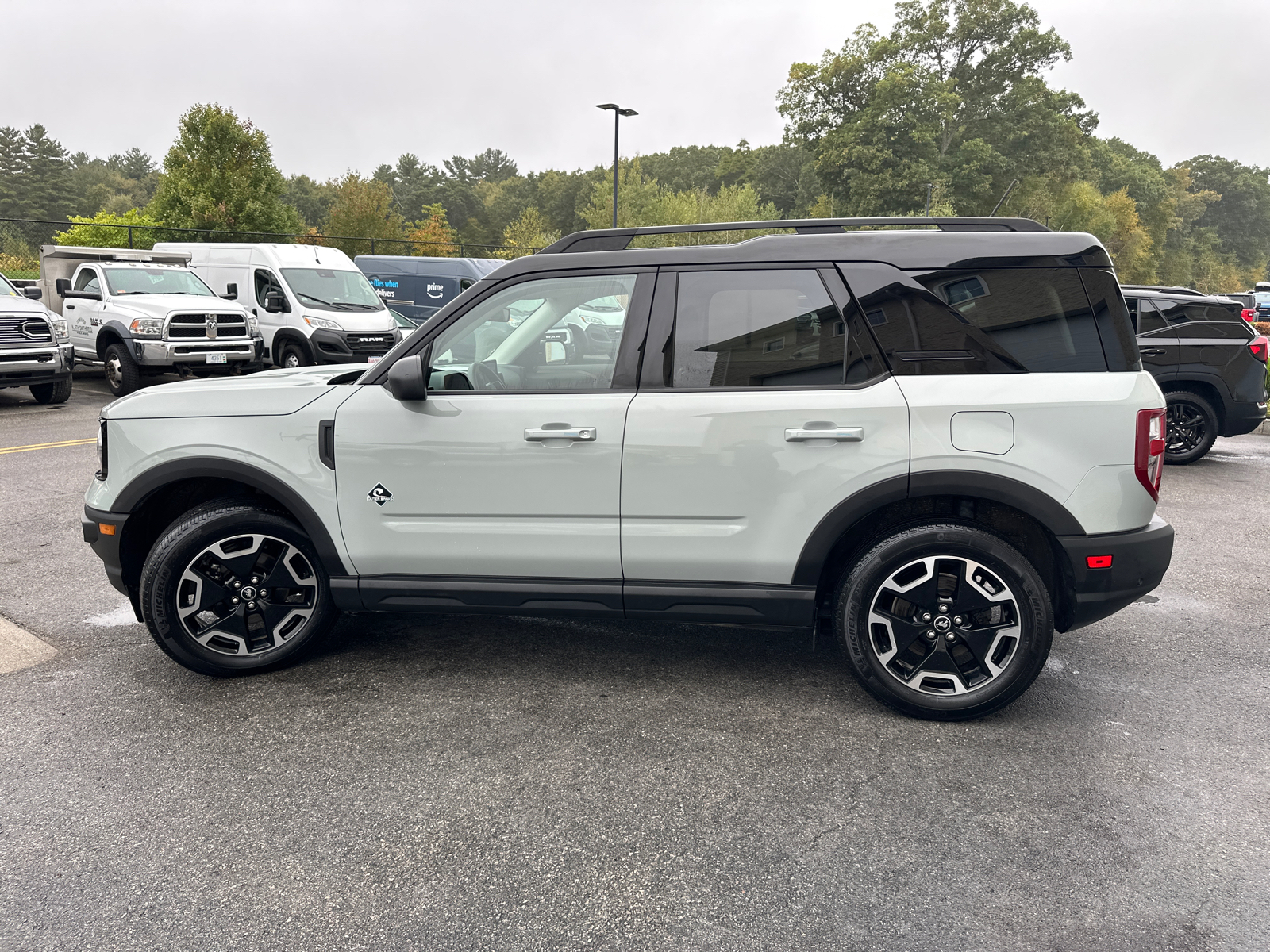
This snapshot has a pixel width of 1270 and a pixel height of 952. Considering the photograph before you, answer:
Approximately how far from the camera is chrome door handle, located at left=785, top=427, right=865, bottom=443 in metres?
3.59

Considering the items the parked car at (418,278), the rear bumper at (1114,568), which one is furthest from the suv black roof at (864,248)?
the parked car at (418,278)

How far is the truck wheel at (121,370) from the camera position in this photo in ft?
47.9

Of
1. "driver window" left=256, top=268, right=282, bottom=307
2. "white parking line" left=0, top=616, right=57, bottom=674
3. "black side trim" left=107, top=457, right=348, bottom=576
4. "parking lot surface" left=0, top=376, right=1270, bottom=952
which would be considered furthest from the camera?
"driver window" left=256, top=268, right=282, bottom=307

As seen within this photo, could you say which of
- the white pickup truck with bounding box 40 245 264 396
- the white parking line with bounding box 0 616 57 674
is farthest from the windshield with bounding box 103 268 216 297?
the white parking line with bounding box 0 616 57 674

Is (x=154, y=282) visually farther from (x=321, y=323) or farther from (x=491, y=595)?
(x=491, y=595)

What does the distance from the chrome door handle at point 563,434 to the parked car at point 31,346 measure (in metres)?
11.9

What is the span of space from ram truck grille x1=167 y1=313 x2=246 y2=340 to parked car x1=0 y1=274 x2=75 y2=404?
1547mm

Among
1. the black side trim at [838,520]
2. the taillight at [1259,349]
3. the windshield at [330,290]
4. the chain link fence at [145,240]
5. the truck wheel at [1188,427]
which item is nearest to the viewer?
the black side trim at [838,520]

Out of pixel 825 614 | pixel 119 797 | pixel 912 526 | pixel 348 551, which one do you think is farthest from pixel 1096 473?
pixel 119 797

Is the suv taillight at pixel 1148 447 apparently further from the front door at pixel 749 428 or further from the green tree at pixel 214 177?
the green tree at pixel 214 177

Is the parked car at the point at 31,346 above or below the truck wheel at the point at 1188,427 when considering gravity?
above

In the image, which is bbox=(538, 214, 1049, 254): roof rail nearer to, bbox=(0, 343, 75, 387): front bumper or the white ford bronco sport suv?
the white ford bronco sport suv

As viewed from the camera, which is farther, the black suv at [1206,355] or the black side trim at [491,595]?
the black suv at [1206,355]


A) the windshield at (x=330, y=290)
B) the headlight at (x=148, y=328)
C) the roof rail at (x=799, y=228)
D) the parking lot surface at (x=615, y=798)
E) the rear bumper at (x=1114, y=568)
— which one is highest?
the windshield at (x=330, y=290)
